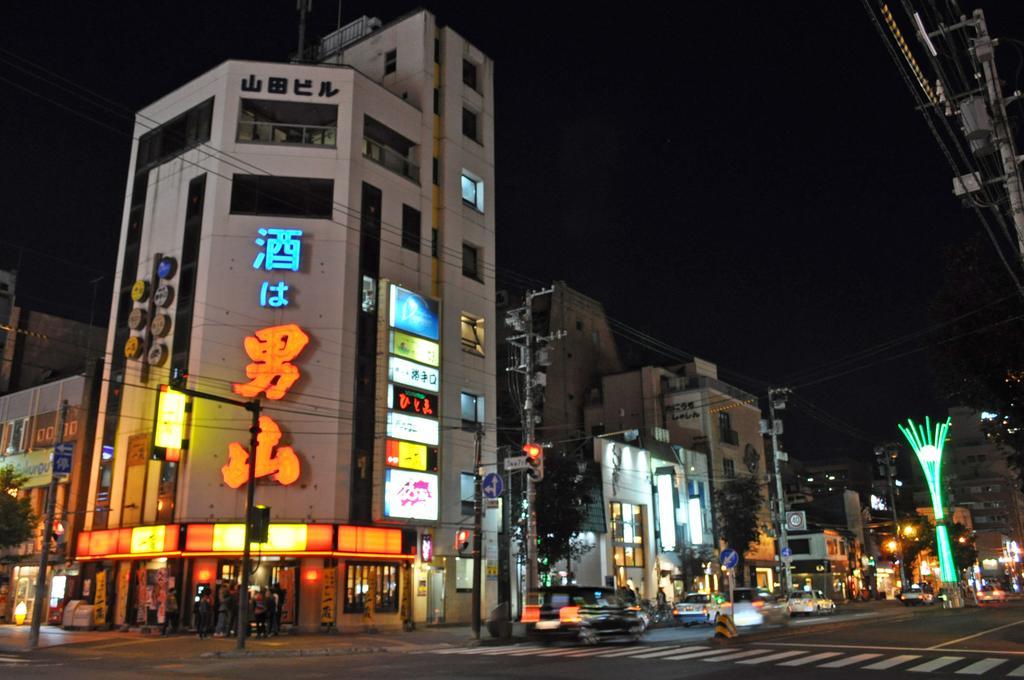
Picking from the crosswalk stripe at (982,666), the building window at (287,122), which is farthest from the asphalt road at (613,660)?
the building window at (287,122)

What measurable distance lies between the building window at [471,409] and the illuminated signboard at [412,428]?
329 centimetres

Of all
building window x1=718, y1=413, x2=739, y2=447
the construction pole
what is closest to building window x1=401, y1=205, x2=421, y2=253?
the construction pole

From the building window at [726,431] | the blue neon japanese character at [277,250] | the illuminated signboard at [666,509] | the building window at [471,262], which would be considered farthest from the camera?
the building window at [726,431]

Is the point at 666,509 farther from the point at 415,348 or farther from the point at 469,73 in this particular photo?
the point at 469,73

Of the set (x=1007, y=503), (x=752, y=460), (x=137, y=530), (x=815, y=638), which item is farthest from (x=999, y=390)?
(x=1007, y=503)

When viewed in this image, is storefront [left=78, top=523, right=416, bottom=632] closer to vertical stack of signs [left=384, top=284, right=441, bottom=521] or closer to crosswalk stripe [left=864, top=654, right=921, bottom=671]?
vertical stack of signs [left=384, top=284, right=441, bottom=521]

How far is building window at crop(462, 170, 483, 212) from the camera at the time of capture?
45.4 m

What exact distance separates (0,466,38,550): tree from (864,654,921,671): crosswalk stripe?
3755 centimetres

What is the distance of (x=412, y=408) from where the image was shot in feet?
123

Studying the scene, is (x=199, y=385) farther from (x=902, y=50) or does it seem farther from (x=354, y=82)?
(x=902, y=50)

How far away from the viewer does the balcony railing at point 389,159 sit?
131 feet

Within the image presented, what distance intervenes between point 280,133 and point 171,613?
74.0 ft

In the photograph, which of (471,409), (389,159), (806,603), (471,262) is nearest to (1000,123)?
(471,409)

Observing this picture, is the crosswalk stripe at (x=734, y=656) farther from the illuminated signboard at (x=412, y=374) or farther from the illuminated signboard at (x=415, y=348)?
the illuminated signboard at (x=415, y=348)
